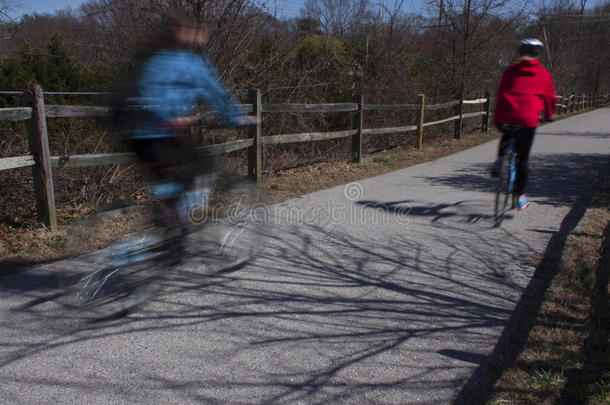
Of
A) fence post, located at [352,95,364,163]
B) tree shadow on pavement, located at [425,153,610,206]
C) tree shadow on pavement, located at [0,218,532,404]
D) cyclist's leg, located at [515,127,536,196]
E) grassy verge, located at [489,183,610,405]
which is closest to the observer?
grassy verge, located at [489,183,610,405]

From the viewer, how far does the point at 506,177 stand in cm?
595

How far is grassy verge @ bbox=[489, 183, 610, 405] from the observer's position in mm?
2744

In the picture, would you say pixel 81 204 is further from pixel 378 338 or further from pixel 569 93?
pixel 569 93

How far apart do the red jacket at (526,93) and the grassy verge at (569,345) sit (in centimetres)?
158

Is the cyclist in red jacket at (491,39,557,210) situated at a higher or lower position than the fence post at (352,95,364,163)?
higher

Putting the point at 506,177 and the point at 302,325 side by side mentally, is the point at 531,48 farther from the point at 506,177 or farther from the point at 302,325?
the point at 302,325

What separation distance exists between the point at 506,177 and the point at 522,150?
38 cm

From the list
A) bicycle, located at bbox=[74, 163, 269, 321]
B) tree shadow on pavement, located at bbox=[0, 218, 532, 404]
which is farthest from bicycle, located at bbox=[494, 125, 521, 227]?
bicycle, located at bbox=[74, 163, 269, 321]

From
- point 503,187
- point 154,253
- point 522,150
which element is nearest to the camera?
point 154,253

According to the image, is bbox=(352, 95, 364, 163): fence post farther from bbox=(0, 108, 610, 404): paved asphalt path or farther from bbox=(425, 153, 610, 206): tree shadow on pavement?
bbox=(0, 108, 610, 404): paved asphalt path

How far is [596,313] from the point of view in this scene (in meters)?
3.71

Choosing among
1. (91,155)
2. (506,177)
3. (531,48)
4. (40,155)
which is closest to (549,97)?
(531,48)

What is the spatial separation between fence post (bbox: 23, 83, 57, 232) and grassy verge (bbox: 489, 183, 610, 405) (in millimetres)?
4914

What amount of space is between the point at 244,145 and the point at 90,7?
3687mm
